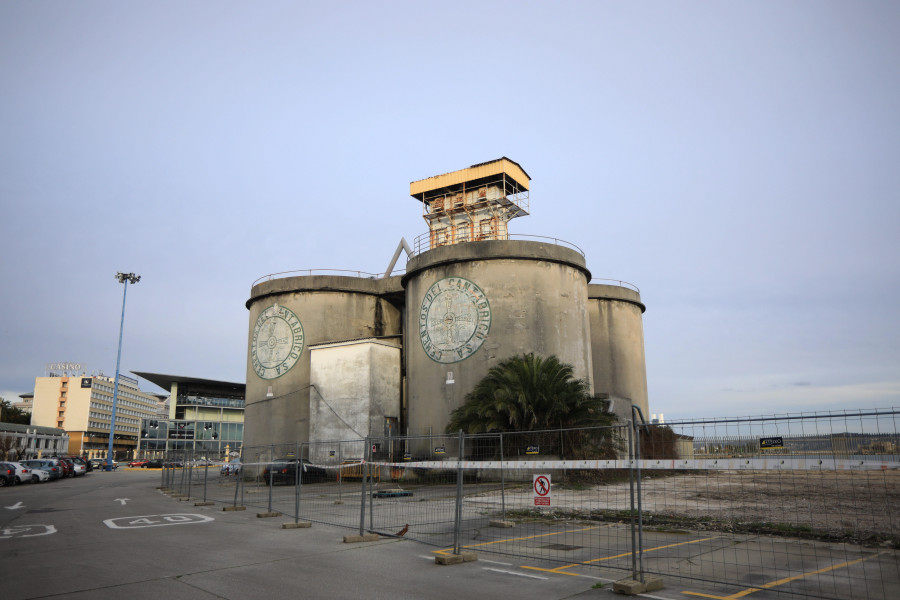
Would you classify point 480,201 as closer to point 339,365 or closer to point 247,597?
point 339,365

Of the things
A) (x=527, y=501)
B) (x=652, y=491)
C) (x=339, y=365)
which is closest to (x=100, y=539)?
(x=527, y=501)

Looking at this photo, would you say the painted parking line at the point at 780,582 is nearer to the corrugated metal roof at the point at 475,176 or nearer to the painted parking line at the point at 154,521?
the painted parking line at the point at 154,521

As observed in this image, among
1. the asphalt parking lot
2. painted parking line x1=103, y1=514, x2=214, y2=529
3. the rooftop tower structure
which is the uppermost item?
the rooftop tower structure

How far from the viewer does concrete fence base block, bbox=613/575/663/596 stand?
7.64m

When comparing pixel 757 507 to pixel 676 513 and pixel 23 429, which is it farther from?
pixel 23 429

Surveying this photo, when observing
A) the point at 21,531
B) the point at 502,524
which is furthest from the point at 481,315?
the point at 21,531

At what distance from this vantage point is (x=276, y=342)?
127 ft

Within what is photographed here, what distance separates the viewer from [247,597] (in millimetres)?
7750

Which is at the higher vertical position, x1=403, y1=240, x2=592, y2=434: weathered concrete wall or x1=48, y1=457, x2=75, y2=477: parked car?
x1=403, y1=240, x2=592, y2=434: weathered concrete wall

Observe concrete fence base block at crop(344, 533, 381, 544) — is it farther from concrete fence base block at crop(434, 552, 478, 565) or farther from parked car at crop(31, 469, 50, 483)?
parked car at crop(31, 469, 50, 483)

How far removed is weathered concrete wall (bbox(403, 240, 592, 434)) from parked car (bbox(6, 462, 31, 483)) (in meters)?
24.0

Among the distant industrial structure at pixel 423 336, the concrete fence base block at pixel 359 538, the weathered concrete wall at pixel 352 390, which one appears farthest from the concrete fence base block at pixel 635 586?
the weathered concrete wall at pixel 352 390

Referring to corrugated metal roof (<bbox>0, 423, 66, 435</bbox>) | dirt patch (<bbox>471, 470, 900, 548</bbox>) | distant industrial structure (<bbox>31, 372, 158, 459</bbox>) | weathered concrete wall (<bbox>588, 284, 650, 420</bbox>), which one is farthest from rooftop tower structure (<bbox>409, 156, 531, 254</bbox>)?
distant industrial structure (<bbox>31, 372, 158, 459</bbox>)

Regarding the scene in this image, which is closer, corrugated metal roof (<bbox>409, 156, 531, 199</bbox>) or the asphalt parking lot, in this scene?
the asphalt parking lot
